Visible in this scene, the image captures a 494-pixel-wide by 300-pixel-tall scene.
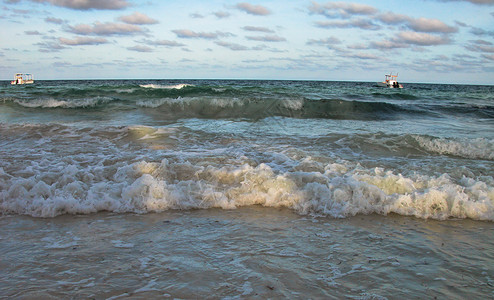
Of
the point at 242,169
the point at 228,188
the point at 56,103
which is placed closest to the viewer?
the point at 228,188

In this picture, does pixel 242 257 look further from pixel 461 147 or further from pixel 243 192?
pixel 461 147

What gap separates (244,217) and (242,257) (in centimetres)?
100

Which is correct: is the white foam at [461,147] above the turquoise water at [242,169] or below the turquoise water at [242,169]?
above

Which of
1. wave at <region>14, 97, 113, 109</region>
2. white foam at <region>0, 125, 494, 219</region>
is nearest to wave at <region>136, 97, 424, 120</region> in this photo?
wave at <region>14, 97, 113, 109</region>

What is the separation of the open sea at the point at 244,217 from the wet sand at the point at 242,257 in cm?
1

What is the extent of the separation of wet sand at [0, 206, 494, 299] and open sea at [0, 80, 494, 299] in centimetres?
1

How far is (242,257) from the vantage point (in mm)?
2771

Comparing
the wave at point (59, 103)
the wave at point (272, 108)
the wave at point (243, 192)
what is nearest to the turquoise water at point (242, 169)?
the wave at point (243, 192)

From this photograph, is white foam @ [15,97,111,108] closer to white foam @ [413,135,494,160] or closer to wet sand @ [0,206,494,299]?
wet sand @ [0,206,494,299]

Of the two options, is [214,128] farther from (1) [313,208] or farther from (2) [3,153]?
(1) [313,208]

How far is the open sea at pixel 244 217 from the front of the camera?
7.93 feet

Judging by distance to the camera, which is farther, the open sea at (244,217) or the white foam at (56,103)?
the white foam at (56,103)

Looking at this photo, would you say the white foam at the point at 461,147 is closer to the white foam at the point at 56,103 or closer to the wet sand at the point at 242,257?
the wet sand at the point at 242,257

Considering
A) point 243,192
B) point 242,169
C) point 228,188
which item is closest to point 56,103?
point 242,169
